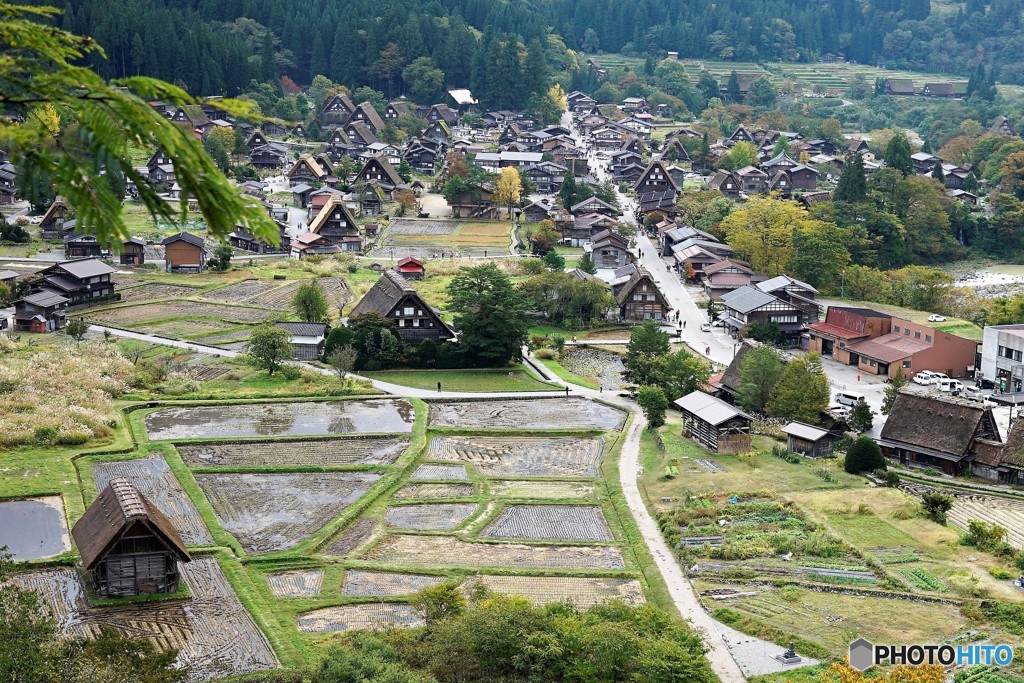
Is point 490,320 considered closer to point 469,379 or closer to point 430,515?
point 469,379

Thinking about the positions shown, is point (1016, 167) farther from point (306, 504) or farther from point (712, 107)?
point (306, 504)

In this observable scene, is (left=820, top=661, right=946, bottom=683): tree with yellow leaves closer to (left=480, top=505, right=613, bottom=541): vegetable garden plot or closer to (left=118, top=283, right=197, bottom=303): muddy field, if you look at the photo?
(left=480, top=505, right=613, bottom=541): vegetable garden plot

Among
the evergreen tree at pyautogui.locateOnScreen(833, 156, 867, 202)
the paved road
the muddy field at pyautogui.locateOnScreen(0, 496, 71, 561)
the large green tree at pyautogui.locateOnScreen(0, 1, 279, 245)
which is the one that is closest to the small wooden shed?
the paved road

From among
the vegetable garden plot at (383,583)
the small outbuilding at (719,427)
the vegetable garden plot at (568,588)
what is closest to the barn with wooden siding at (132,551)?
the vegetable garden plot at (383,583)

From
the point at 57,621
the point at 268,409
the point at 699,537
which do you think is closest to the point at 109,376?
the point at 268,409

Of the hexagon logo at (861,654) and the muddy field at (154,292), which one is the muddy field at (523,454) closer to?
the hexagon logo at (861,654)
